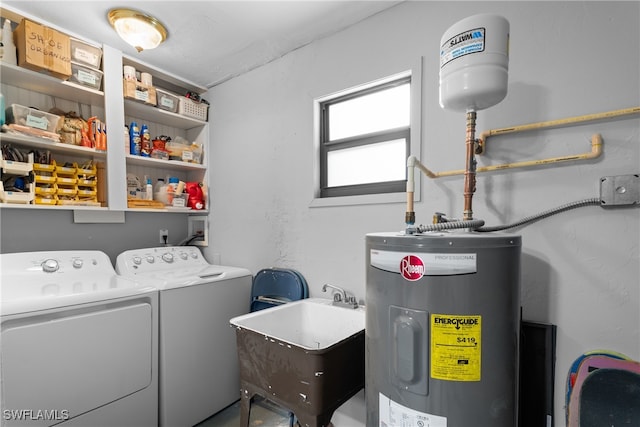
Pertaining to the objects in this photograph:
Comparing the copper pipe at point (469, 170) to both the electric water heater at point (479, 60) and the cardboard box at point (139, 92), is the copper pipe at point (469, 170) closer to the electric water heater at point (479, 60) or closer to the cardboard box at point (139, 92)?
the electric water heater at point (479, 60)

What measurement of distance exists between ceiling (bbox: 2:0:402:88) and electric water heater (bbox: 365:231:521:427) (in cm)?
142

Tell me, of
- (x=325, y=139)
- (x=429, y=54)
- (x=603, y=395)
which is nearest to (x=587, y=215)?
(x=603, y=395)

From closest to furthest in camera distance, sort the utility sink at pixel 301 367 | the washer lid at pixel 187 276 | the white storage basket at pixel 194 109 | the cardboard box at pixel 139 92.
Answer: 1. the utility sink at pixel 301 367
2. the washer lid at pixel 187 276
3. the cardboard box at pixel 139 92
4. the white storage basket at pixel 194 109

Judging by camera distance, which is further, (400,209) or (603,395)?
(400,209)

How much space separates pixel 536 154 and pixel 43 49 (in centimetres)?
255

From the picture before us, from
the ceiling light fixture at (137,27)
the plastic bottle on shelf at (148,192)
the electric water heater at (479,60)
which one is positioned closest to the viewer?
the electric water heater at (479,60)

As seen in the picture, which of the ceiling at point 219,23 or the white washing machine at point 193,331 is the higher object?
the ceiling at point 219,23

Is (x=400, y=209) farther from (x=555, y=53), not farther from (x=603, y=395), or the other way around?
(x=603, y=395)

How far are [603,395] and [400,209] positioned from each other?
103cm

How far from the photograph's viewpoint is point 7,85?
5.80ft

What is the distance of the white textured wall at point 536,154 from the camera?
107 cm

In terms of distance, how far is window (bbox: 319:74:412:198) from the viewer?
5.55ft

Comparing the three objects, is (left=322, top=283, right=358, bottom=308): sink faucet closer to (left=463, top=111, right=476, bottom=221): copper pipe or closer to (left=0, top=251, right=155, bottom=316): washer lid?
(left=463, top=111, right=476, bottom=221): copper pipe

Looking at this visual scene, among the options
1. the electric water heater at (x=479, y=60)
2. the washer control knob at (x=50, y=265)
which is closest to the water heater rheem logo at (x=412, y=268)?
the electric water heater at (x=479, y=60)
